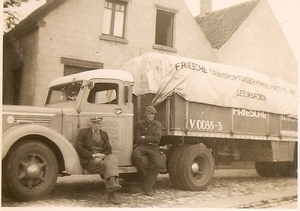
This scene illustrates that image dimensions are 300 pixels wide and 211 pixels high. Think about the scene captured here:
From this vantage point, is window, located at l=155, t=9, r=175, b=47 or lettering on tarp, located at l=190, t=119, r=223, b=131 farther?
window, located at l=155, t=9, r=175, b=47

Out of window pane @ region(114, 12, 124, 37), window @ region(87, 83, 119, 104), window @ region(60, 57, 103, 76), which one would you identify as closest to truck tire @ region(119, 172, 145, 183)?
window @ region(87, 83, 119, 104)

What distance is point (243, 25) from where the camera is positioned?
8.99m

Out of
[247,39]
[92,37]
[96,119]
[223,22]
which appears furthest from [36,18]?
[223,22]

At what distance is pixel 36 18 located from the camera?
6.38 m

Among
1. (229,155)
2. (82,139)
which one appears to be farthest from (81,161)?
(229,155)

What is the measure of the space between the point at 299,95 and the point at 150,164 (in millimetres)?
2490

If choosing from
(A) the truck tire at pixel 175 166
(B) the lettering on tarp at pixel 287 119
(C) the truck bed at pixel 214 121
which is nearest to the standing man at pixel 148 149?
(C) the truck bed at pixel 214 121

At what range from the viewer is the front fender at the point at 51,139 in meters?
3.71

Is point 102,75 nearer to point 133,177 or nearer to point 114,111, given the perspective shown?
point 114,111

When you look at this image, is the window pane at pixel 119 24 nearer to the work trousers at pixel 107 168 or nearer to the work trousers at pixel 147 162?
the work trousers at pixel 147 162

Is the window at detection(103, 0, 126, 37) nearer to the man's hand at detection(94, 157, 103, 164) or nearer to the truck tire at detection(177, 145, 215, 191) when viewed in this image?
the truck tire at detection(177, 145, 215, 191)

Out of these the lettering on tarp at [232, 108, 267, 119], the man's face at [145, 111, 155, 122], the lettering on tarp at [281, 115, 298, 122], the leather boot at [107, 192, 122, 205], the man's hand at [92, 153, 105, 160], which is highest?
the lettering on tarp at [232, 108, 267, 119]

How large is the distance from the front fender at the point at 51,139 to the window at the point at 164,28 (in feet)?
15.9

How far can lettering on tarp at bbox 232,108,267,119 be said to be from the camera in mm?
5637
